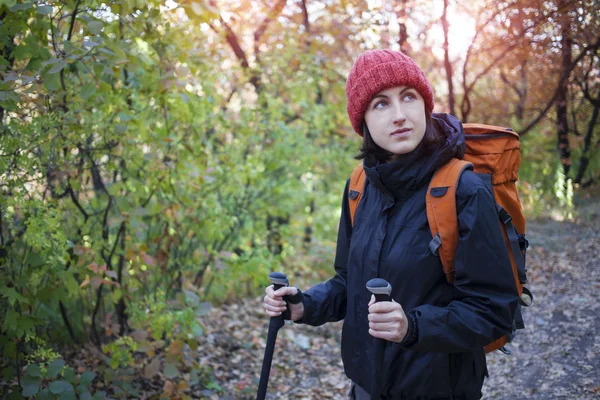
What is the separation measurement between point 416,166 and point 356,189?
379mm

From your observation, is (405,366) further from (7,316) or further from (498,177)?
(7,316)

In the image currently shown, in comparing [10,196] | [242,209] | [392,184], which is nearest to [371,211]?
[392,184]

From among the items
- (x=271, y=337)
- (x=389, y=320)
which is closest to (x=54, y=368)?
(x=271, y=337)

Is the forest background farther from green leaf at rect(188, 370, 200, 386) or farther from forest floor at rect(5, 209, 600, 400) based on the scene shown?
forest floor at rect(5, 209, 600, 400)

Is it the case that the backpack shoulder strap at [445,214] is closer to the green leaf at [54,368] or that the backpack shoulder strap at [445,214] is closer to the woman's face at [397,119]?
the woman's face at [397,119]

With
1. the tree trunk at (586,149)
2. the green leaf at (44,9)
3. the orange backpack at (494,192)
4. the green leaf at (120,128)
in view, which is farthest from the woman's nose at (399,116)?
the tree trunk at (586,149)

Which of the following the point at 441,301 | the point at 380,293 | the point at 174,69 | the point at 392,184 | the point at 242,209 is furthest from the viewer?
the point at 242,209

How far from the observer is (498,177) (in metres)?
1.99

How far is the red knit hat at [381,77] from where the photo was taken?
2.00m

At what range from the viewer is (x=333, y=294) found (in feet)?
7.44

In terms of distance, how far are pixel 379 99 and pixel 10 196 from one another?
221 cm

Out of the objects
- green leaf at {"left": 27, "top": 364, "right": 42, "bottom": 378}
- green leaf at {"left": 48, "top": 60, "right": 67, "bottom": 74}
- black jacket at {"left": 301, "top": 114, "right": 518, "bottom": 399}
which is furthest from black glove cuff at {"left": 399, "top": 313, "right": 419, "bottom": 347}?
green leaf at {"left": 27, "top": 364, "right": 42, "bottom": 378}

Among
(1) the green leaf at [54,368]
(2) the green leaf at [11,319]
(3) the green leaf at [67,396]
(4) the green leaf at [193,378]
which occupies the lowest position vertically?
(4) the green leaf at [193,378]

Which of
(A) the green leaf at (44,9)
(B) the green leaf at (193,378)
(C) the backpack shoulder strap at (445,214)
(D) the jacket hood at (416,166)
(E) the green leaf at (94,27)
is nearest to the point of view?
(C) the backpack shoulder strap at (445,214)
